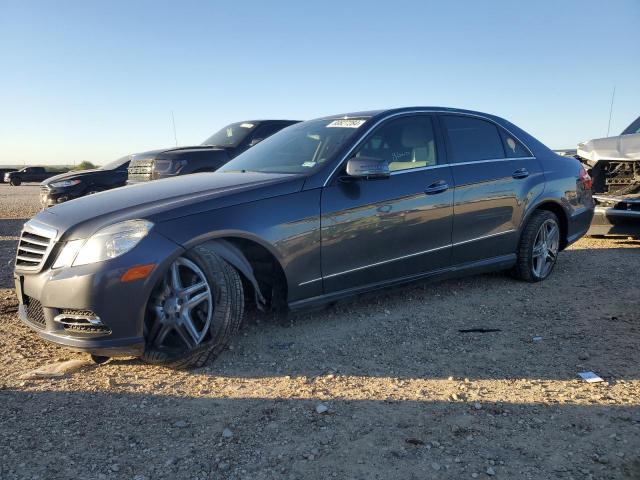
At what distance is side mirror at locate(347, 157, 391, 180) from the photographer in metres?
3.68

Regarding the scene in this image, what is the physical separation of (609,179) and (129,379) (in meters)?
7.12

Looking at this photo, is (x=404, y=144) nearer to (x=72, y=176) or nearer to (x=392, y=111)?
(x=392, y=111)

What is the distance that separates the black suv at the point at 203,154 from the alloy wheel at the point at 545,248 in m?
4.50

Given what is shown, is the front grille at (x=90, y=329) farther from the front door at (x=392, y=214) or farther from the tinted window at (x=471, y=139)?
the tinted window at (x=471, y=139)

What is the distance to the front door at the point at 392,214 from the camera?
3.70 m

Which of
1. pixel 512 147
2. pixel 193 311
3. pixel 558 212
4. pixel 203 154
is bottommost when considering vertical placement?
pixel 193 311

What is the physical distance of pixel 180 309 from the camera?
10.2 ft

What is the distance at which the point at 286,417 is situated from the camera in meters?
2.60

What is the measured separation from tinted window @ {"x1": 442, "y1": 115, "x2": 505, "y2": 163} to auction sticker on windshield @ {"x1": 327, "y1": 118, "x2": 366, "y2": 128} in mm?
894

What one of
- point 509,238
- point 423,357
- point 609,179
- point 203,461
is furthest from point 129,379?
point 609,179

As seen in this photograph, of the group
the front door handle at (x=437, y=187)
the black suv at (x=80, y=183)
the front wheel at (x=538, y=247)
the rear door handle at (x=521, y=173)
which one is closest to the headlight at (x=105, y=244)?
the front door handle at (x=437, y=187)

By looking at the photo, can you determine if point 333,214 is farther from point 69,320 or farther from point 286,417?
point 69,320

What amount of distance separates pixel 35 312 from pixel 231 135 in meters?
6.34

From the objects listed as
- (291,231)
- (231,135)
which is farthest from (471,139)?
(231,135)
